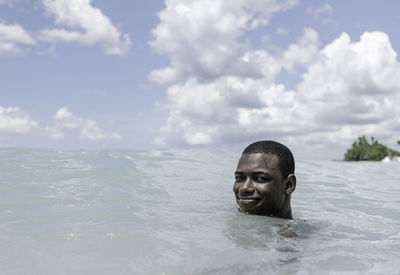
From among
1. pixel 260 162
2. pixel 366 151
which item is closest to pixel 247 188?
pixel 260 162

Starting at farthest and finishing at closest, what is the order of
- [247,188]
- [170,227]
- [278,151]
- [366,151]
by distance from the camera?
[366,151]
[278,151]
[247,188]
[170,227]

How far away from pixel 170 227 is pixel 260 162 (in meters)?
1.14

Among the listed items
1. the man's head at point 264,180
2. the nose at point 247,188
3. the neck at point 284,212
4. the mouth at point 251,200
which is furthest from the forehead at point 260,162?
the neck at point 284,212

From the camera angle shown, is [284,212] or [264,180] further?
[284,212]

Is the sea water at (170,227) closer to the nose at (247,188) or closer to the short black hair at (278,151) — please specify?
the nose at (247,188)

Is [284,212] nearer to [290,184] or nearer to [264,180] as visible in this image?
[290,184]

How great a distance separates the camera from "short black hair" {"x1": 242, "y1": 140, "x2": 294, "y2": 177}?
4.50 metres

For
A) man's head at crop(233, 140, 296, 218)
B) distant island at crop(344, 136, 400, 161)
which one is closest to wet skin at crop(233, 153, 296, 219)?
man's head at crop(233, 140, 296, 218)

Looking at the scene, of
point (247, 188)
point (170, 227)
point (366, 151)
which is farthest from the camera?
point (366, 151)

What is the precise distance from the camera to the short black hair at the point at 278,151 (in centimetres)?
450

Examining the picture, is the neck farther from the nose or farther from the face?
the nose

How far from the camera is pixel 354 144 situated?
70500 mm

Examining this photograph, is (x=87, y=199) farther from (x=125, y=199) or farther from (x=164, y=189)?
(x=164, y=189)

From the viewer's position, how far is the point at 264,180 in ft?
14.4
